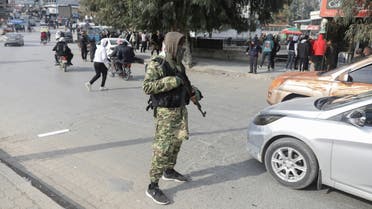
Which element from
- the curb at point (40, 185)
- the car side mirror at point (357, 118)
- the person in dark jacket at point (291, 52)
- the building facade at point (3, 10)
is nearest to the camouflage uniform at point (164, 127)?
the curb at point (40, 185)

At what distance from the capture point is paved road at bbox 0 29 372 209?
Result: 407cm

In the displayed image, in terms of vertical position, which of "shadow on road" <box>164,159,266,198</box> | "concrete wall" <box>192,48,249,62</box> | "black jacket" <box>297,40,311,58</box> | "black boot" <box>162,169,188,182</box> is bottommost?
"shadow on road" <box>164,159,266,198</box>

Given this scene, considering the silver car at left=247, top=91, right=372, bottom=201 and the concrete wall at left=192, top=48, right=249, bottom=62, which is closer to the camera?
the silver car at left=247, top=91, right=372, bottom=201

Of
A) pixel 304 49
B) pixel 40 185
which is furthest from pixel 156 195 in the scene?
pixel 304 49

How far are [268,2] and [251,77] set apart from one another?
521 cm

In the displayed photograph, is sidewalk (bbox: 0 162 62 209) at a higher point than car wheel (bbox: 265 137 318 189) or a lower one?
lower

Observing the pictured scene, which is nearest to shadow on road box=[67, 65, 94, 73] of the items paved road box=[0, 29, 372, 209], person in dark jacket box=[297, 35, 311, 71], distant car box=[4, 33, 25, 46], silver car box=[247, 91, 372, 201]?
paved road box=[0, 29, 372, 209]

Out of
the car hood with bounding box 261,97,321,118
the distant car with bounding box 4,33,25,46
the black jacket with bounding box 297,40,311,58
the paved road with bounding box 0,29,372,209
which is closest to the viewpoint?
the paved road with bounding box 0,29,372,209

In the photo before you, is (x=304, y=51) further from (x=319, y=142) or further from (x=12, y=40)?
(x=12, y=40)

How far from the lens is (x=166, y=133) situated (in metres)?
3.77

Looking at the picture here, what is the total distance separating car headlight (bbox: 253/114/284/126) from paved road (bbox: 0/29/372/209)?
2.32 feet

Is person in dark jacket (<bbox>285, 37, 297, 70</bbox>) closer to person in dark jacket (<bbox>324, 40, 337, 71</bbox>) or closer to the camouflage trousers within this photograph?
person in dark jacket (<bbox>324, 40, 337, 71</bbox>)

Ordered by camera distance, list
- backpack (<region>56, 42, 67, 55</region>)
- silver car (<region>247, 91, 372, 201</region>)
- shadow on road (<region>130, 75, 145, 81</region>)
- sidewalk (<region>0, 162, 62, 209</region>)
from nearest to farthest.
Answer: silver car (<region>247, 91, 372, 201</region>) → sidewalk (<region>0, 162, 62, 209</region>) → shadow on road (<region>130, 75, 145, 81</region>) → backpack (<region>56, 42, 67, 55</region>)

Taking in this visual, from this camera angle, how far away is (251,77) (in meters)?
14.9
